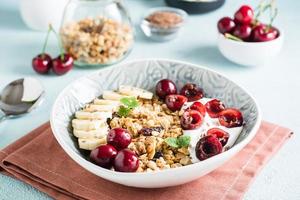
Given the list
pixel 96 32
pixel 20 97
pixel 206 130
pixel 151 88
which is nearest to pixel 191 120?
pixel 206 130

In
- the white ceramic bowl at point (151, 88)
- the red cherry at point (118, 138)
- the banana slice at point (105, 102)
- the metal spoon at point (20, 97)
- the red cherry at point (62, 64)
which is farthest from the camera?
the red cherry at point (62, 64)

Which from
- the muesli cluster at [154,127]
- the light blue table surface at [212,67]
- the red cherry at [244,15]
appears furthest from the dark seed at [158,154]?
the red cherry at [244,15]

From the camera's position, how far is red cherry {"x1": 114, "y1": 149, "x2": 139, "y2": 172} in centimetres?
118

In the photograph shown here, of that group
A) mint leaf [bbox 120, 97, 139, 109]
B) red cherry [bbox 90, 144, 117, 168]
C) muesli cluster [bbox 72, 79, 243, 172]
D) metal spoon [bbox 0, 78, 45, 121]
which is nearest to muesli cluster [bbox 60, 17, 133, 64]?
metal spoon [bbox 0, 78, 45, 121]

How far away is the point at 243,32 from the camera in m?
1.83

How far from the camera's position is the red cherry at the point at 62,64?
1780mm

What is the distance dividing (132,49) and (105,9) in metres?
0.16

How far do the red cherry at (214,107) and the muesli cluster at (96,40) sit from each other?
1.66ft

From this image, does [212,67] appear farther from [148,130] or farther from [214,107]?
[148,130]

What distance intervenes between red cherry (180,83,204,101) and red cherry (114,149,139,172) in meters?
0.35

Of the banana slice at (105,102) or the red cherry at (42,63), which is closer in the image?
the banana slice at (105,102)

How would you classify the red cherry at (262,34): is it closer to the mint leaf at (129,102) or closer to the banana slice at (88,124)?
the mint leaf at (129,102)

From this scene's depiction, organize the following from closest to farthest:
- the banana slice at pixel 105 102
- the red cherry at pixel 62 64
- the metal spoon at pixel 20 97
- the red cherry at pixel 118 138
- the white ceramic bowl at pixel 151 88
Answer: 1. the white ceramic bowl at pixel 151 88
2. the red cherry at pixel 118 138
3. the banana slice at pixel 105 102
4. the metal spoon at pixel 20 97
5. the red cherry at pixel 62 64

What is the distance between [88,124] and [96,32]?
1.89 feet
